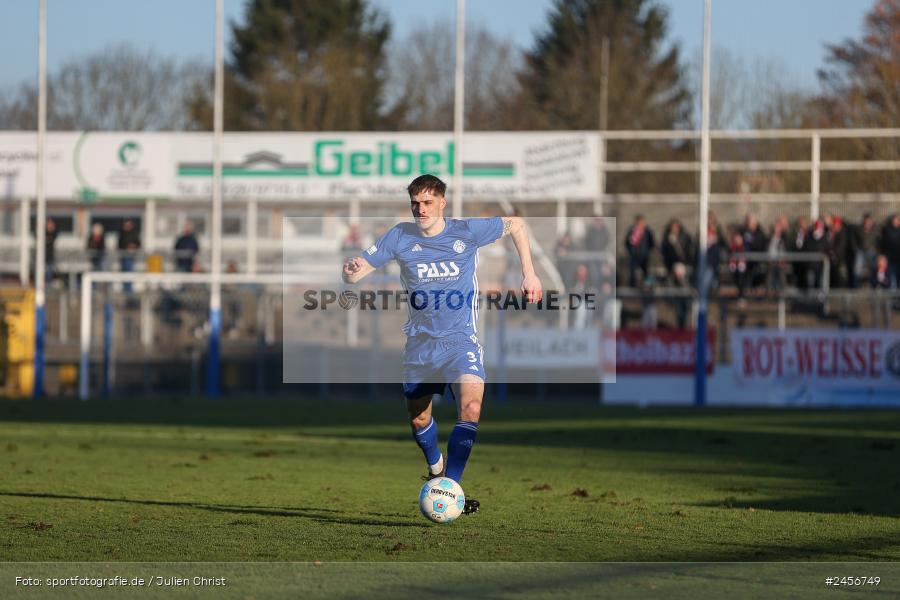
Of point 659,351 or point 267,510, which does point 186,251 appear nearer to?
point 659,351

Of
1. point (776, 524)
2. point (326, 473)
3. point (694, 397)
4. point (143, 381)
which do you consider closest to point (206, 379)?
point (143, 381)

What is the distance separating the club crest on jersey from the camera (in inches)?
371

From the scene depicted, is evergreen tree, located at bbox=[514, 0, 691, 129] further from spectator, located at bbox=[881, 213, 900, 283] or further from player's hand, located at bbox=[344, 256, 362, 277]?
player's hand, located at bbox=[344, 256, 362, 277]

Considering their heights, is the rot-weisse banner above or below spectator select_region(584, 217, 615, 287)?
below

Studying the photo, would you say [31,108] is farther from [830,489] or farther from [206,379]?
[830,489]

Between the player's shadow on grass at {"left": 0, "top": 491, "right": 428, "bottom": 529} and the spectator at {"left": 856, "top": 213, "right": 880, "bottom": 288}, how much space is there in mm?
20647

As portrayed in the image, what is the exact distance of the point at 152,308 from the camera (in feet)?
94.0

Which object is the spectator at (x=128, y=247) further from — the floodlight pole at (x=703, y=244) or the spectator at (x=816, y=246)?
the spectator at (x=816, y=246)

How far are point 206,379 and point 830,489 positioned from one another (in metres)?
18.9

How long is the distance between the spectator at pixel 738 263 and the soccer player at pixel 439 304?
1922cm

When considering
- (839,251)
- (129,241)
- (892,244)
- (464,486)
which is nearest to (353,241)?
(129,241)

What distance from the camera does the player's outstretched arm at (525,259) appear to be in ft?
29.7

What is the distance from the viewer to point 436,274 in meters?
9.42

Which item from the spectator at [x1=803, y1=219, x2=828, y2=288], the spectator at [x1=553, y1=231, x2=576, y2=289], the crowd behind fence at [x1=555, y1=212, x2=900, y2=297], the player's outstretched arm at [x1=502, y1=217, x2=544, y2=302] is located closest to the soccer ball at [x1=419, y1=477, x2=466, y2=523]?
the player's outstretched arm at [x1=502, y1=217, x2=544, y2=302]
